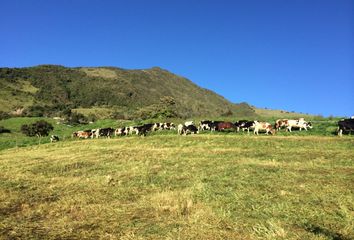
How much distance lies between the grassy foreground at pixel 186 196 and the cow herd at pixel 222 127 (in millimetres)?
11636

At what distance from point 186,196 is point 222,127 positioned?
2932 centimetres

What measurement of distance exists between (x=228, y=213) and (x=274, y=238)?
2.47 metres

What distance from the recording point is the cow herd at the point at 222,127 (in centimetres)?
3913

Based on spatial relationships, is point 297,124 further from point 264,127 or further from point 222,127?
point 222,127

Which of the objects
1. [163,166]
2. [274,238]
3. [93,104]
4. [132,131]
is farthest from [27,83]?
[274,238]

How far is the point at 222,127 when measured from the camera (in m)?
43.6

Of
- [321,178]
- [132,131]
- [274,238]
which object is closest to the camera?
[274,238]

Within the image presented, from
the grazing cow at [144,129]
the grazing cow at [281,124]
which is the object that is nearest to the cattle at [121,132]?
the grazing cow at [144,129]

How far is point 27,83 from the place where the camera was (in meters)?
190

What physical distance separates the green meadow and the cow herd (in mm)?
10987

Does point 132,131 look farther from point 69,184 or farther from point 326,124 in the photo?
point 69,184

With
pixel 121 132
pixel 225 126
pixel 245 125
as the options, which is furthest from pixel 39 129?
pixel 245 125

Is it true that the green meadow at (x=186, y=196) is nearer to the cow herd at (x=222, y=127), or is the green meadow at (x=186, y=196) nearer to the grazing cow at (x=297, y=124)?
the cow herd at (x=222, y=127)

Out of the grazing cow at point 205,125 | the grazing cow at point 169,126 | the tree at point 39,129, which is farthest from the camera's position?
the tree at point 39,129
